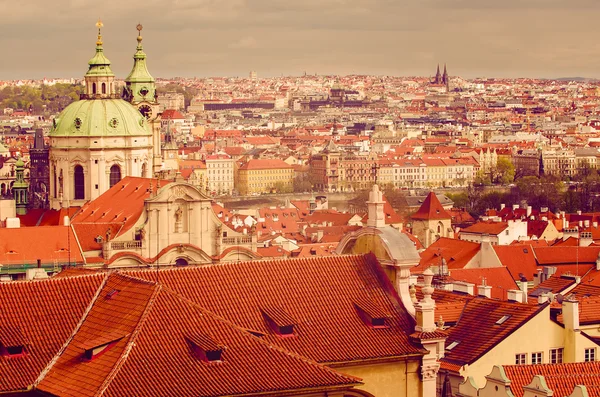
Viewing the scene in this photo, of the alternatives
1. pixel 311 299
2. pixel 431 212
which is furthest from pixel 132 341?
pixel 431 212

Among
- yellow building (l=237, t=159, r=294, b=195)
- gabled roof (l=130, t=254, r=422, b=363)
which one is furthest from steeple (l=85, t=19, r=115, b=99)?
yellow building (l=237, t=159, r=294, b=195)

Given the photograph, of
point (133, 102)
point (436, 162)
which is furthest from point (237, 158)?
point (133, 102)

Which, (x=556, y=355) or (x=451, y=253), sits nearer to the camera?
(x=556, y=355)

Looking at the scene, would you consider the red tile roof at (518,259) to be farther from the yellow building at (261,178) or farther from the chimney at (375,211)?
the yellow building at (261,178)

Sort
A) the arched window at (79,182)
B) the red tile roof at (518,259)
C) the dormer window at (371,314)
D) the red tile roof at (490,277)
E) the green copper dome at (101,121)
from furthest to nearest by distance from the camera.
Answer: the green copper dome at (101,121), the arched window at (79,182), the red tile roof at (518,259), the red tile roof at (490,277), the dormer window at (371,314)

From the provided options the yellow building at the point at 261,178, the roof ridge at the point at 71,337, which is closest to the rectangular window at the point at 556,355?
the roof ridge at the point at 71,337

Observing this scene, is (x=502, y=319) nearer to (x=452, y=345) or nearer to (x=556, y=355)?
(x=452, y=345)
